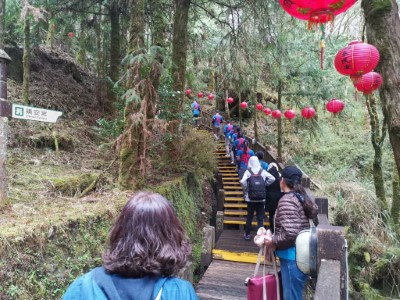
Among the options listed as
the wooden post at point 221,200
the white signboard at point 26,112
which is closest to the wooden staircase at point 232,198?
the wooden post at point 221,200

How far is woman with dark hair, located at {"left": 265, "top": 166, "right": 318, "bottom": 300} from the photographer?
2945mm

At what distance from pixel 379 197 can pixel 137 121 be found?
7891 millimetres

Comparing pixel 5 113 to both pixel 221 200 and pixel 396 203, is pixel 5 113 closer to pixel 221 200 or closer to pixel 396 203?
pixel 221 200

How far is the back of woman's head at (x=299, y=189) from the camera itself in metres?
3.18

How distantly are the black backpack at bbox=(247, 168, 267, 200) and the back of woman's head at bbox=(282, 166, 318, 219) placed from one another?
9.57ft

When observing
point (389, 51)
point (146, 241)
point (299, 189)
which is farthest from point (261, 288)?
point (389, 51)

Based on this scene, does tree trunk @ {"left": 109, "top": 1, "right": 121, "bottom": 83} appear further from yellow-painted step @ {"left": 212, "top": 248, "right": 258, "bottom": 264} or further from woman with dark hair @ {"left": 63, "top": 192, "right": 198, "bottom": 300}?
woman with dark hair @ {"left": 63, "top": 192, "right": 198, "bottom": 300}

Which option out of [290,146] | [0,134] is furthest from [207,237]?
[290,146]

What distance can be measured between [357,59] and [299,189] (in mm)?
2589

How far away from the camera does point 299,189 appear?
3318 millimetres

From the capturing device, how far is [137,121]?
520cm

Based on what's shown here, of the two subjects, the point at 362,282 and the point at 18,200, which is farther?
the point at 362,282

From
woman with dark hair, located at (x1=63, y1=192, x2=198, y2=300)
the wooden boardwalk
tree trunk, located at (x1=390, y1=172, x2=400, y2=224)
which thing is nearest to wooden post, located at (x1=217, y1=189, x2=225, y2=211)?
the wooden boardwalk

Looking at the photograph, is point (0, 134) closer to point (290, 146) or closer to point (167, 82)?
point (167, 82)
